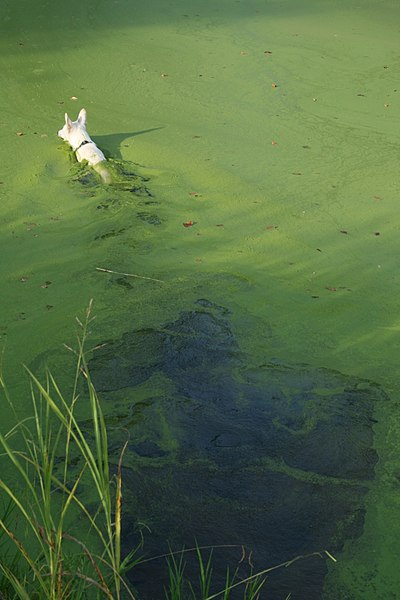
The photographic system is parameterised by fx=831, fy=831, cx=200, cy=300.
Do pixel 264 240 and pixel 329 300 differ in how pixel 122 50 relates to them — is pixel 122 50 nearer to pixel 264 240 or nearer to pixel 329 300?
pixel 264 240

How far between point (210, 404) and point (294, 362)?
29 cm

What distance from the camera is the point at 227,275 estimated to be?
2.52 meters

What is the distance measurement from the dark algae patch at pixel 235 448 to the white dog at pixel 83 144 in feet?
3.62

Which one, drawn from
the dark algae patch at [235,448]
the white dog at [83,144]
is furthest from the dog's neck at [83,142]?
the dark algae patch at [235,448]

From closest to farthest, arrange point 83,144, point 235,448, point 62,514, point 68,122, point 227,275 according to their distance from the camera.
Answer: point 62,514 → point 235,448 → point 227,275 → point 83,144 → point 68,122

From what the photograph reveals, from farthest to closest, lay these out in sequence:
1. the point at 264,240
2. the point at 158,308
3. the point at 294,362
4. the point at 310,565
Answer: the point at 264,240
the point at 158,308
the point at 294,362
the point at 310,565

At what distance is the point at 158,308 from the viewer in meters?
2.32

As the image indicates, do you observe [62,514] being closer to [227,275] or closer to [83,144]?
[227,275]

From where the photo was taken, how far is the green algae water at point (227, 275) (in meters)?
1.67

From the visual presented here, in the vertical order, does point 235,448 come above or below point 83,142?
below

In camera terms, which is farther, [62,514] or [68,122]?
[68,122]

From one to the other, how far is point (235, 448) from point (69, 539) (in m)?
0.61

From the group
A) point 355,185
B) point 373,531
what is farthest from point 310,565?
point 355,185

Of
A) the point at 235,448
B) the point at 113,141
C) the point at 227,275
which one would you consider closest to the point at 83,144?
the point at 113,141
